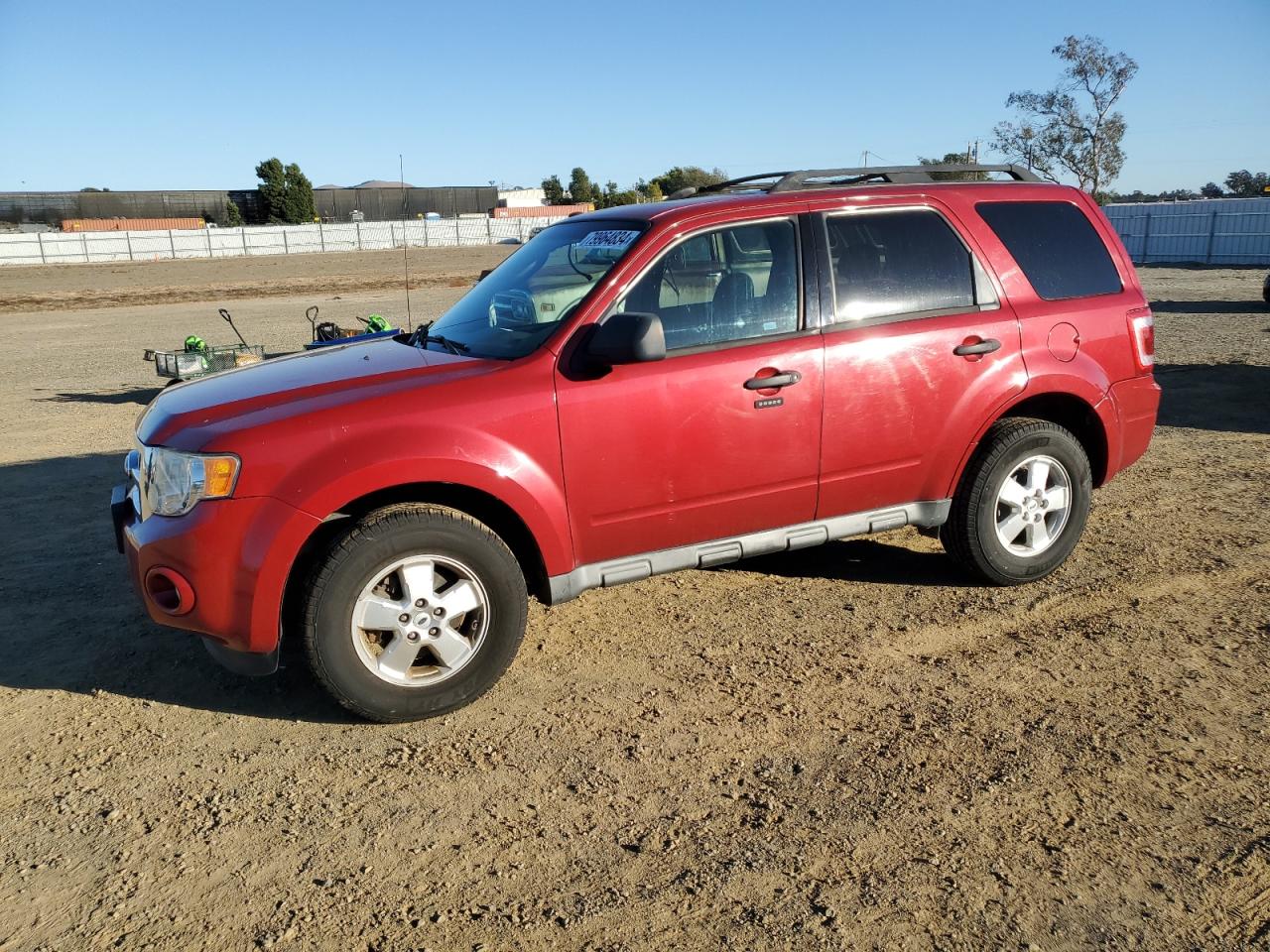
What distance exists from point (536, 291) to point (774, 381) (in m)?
1.20

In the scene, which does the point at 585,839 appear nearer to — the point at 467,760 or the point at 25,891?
the point at 467,760

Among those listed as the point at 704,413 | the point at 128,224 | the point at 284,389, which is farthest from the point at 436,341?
the point at 128,224

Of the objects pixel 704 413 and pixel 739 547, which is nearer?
pixel 704 413

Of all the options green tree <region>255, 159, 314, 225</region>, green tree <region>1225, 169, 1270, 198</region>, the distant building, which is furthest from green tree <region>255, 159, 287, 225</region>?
green tree <region>1225, 169, 1270, 198</region>

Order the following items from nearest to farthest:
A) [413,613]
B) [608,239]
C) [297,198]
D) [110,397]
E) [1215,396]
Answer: [413,613]
[608,239]
[1215,396]
[110,397]
[297,198]

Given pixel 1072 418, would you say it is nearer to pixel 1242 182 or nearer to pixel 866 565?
pixel 866 565

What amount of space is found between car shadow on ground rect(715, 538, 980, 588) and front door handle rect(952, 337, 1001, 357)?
113 centimetres

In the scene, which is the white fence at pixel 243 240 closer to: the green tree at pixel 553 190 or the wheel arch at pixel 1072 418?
the green tree at pixel 553 190

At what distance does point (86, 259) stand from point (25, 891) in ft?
181

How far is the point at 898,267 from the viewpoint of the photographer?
4.82 metres

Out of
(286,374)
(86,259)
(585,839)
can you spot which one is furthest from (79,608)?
(86,259)

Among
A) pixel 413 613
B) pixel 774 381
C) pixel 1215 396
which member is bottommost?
pixel 1215 396

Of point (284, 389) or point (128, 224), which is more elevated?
point (128, 224)

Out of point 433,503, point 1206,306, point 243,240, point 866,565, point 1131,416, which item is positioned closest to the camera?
point 433,503
